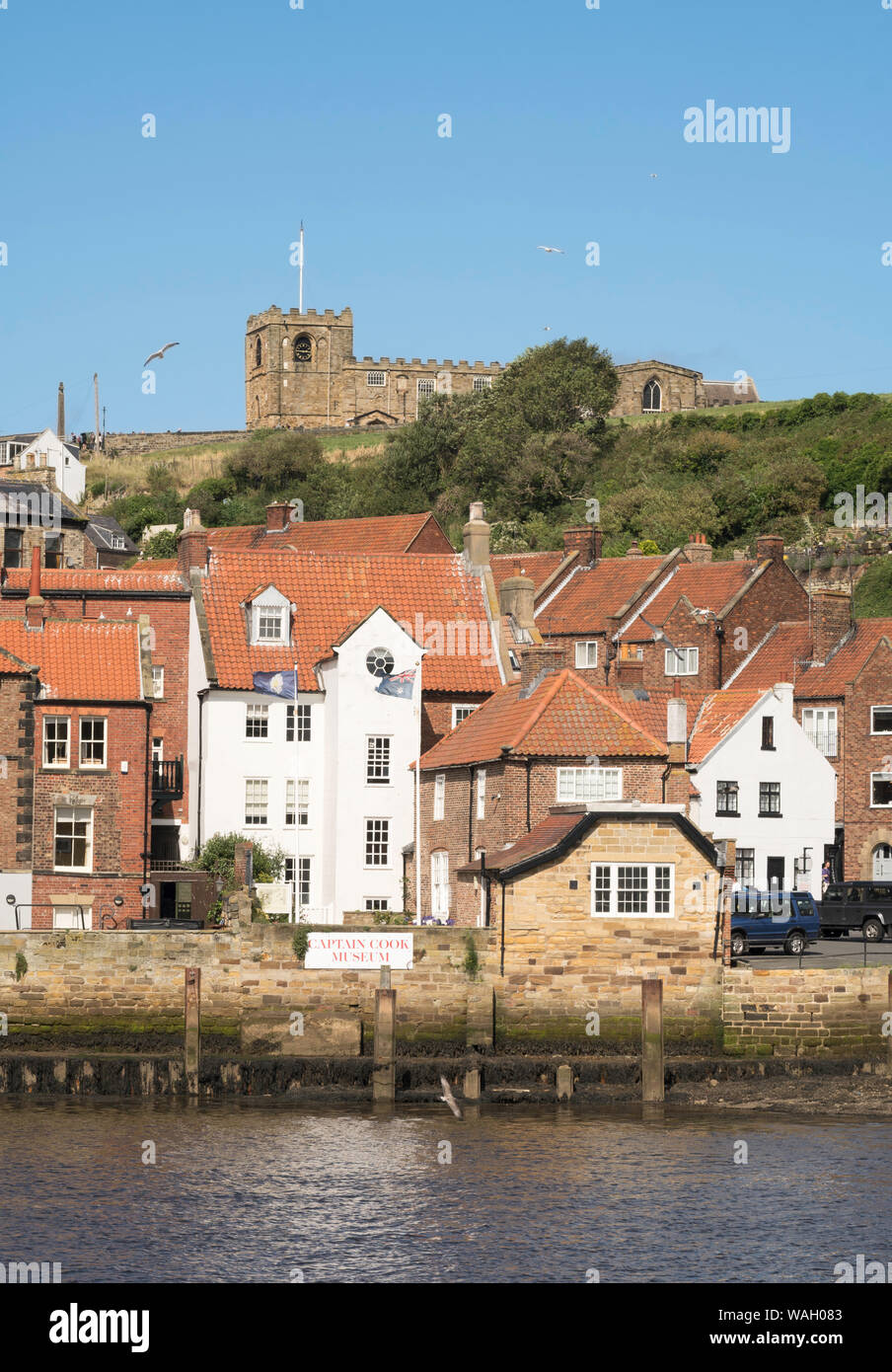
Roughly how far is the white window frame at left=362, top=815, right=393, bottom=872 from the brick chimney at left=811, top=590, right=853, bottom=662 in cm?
2099

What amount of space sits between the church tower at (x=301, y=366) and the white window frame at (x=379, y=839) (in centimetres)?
9988

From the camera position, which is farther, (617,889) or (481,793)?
(481,793)

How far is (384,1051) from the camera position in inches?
1843

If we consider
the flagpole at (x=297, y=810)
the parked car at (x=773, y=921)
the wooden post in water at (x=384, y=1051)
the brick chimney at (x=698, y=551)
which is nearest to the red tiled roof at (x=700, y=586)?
the brick chimney at (x=698, y=551)

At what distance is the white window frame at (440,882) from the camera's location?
192ft

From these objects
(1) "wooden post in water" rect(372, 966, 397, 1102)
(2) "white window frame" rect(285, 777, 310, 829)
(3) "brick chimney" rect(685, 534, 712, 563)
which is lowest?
(1) "wooden post in water" rect(372, 966, 397, 1102)

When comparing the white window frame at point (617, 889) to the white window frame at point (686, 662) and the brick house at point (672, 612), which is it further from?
the white window frame at point (686, 662)

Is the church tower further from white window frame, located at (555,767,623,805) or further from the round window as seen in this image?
white window frame, located at (555,767,623,805)

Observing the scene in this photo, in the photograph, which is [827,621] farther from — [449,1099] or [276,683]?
[449,1099]

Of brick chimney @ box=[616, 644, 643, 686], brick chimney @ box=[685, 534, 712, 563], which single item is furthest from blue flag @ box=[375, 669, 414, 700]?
brick chimney @ box=[685, 534, 712, 563]

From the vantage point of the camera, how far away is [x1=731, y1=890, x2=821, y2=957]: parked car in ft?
188

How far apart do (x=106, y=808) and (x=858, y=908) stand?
939 inches

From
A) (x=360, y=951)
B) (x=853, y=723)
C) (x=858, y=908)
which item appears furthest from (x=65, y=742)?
(x=853, y=723)
